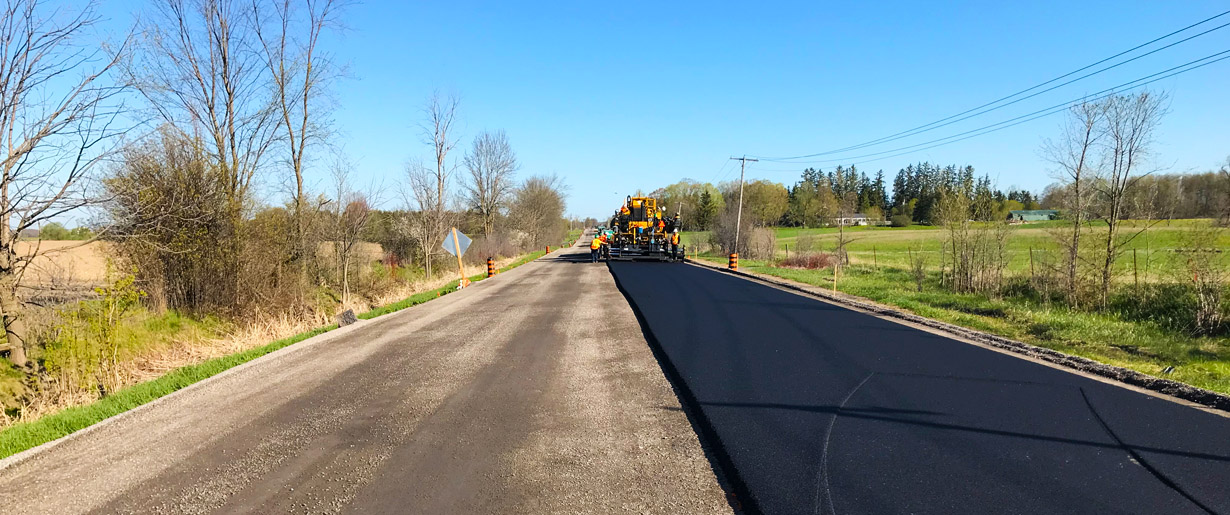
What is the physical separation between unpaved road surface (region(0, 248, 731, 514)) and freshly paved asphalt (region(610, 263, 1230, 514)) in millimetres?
537

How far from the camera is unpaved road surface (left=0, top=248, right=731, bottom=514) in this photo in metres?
3.85

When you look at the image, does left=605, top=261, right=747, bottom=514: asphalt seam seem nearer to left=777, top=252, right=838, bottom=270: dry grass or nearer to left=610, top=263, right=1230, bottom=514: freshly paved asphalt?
left=610, top=263, right=1230, bottom=514: freshly paved asphalt

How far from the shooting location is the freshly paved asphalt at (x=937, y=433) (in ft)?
11.9

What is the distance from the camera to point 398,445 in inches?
188

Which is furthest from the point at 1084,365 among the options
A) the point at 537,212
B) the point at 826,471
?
the point at 537,212

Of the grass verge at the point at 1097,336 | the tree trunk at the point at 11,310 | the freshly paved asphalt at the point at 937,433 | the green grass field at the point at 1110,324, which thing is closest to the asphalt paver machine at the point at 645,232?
the green grass field at the point at 1110,324

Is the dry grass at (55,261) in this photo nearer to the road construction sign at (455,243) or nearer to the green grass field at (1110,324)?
the road construction sign at (455,243)

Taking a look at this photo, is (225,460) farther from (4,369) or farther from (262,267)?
(262,267)

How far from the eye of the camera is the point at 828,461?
13.8 ft

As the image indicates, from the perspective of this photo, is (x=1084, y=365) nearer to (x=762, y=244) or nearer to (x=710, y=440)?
(x=710, y=440)

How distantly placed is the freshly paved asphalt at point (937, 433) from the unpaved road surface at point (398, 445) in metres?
0.54

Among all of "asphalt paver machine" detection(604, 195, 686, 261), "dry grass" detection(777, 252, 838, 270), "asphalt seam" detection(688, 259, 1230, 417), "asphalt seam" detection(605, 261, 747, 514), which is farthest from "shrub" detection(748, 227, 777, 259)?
"asphalt seam" detection(605, 261, 747, 514)

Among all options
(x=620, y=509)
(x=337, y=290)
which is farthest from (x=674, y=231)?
(x=620, y=509)

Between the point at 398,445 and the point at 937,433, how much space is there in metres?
4.36
